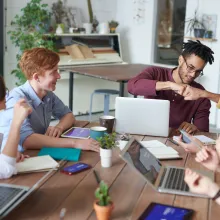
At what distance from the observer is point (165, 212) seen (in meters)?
1.43

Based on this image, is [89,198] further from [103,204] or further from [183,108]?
[183,108]

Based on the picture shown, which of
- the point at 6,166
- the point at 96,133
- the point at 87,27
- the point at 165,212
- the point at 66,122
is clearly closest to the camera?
the point at 165,212

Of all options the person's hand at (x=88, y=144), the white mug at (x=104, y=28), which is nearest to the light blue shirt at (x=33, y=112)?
the person's hand at (x=88, y=144)

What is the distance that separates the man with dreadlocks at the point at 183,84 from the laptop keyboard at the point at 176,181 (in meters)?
0.84

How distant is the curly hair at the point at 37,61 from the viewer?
235cm

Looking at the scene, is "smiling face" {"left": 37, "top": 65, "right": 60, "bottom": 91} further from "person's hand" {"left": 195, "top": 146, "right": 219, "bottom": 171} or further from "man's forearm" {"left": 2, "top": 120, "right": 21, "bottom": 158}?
"person's hand" {"left": 195, "top": 146, "right": 219, "bottom": 171}

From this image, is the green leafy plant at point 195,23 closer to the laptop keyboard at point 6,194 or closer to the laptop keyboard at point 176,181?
the laptop keyboard at point 176,181

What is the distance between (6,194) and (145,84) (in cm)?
154

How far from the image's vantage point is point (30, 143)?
2086 millimetres

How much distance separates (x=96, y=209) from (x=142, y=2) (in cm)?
496

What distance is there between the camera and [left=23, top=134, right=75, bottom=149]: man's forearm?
2.09 m

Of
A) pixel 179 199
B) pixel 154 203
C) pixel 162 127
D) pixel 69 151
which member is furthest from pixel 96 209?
pixel 162 127

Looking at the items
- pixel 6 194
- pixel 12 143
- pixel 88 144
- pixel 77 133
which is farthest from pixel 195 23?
pixel 6 194

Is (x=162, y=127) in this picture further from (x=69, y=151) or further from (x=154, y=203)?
(x=154, y=203)
